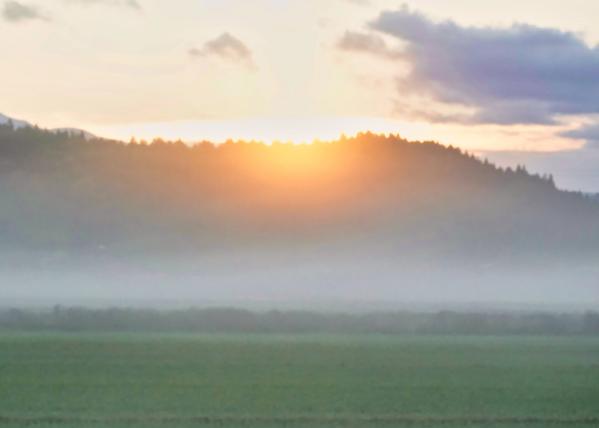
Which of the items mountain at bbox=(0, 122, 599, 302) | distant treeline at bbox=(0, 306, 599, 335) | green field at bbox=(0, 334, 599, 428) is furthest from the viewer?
mountain at bbox=(0, 122, 599, 302)

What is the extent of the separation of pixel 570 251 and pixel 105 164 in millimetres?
43075

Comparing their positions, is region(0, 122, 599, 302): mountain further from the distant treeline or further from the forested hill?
the distant treeline

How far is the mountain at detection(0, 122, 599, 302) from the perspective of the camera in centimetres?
10450

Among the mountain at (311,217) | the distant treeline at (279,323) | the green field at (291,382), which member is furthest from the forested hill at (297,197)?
the green field at (291,382)

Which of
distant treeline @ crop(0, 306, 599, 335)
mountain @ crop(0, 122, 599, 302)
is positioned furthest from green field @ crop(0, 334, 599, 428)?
mountain @ crop(0, 122, 599, 302)

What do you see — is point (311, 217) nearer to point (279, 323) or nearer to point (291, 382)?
point (279, 323)

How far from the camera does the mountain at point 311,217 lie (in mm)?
104500

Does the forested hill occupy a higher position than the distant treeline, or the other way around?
the forested hill

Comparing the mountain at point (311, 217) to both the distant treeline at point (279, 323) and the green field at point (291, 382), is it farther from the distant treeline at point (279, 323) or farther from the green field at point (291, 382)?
the green field at point (291, 382)

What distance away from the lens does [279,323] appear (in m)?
42.1

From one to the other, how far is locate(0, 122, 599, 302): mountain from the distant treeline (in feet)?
192

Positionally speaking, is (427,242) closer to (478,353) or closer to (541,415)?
(478,353)

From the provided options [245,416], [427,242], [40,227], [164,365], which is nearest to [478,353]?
[164,365]

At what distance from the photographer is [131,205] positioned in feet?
345
